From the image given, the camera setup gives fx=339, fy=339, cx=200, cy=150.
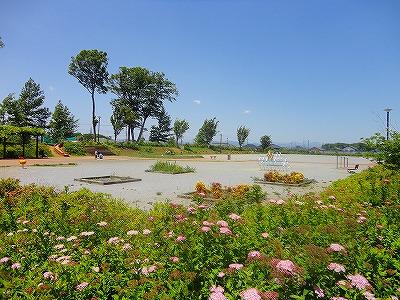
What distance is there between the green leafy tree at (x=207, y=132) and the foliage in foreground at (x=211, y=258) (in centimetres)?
8509

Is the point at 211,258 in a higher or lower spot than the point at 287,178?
higher

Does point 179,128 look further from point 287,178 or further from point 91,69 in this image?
point 287,178

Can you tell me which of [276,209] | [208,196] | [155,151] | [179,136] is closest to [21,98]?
[155,151]

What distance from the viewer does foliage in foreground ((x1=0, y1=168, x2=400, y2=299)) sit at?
261cm

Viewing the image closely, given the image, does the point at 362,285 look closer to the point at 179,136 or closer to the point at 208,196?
the point at 208,196

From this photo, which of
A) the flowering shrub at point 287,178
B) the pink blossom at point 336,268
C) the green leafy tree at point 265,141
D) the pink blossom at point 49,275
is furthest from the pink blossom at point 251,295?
the green leafy tree at point 265,141

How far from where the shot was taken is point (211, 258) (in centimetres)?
338

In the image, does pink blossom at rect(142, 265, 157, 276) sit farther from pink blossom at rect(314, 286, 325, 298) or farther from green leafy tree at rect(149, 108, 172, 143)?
green leafy tree at rect(149, 108, 172, 143)

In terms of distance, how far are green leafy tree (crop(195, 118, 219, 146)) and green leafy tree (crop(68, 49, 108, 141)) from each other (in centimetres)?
3411

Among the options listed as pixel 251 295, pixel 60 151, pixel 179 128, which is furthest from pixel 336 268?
pixel 179 128

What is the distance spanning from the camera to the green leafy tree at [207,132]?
91438mm

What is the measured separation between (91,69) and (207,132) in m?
37.7

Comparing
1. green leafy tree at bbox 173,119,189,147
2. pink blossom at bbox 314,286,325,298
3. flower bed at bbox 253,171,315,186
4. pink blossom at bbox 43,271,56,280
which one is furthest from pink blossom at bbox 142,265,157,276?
green leafy tree at bbox 173,119,189,147

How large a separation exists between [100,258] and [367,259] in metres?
2.74
